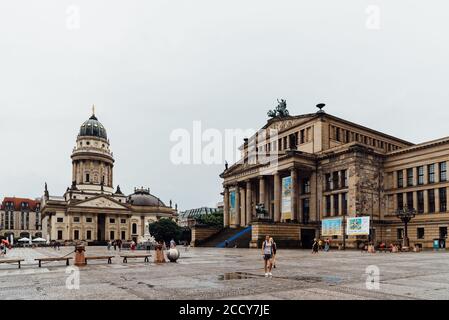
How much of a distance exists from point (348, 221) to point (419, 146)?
14469 millimetres

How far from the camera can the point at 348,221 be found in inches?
2120

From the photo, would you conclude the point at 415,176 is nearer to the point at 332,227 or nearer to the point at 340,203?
the point at 340,203

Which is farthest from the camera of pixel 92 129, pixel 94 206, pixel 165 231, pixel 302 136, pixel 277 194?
pixel 92 129

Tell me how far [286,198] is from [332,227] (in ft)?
31.0

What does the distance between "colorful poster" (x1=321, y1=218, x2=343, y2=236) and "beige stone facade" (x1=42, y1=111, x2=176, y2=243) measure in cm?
7417

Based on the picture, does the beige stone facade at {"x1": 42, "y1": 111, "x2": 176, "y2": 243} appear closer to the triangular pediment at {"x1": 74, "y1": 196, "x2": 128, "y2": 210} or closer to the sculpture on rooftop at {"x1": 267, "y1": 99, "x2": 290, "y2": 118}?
the triangular pediment at {"x1": 74, "y1": 196, "x2": 128, "y2": 210}

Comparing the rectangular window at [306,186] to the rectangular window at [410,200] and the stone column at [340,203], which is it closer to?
the stone column at [340,203]

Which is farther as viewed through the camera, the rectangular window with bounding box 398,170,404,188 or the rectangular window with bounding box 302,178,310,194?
the rectangular window with bounding box 302,178,310,194

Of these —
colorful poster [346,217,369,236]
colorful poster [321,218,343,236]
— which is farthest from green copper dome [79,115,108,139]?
colorful poster [346,217,369,236]

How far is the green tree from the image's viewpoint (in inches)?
4230

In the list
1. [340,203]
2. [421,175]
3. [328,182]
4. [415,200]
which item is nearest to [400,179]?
[421,175]

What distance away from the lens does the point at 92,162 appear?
134 metres

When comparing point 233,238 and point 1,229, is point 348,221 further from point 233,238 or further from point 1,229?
point 1,229
